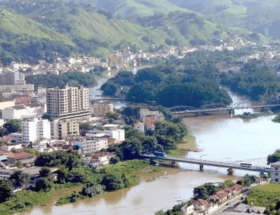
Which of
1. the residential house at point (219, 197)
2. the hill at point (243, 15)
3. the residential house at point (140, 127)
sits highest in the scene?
the hill at point (243, 15)

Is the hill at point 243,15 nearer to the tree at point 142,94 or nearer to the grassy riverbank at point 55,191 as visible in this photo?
the tree at point 142,94

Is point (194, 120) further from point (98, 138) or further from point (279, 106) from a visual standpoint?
point (98, 138)

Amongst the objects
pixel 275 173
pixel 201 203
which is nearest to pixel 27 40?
pixel 275 173

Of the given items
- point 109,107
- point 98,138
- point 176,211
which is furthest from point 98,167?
point 109,107

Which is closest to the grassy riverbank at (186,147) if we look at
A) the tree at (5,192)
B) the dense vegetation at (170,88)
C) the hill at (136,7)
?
the dense vegetation at (170,88)

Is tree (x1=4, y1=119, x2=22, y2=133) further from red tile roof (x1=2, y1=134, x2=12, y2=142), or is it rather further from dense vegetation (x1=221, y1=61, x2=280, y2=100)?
dense vegetation (x1=221, y1=61, x2=280, y2=100)

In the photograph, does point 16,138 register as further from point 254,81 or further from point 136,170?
point 254,81
